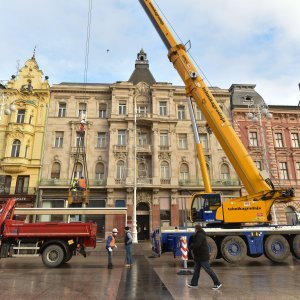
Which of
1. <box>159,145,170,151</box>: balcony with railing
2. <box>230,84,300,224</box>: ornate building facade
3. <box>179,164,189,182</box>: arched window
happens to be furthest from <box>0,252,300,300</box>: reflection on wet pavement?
<box>230,84,300,224</box>: ornate building facade

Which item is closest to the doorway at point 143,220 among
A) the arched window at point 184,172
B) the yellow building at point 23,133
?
the arched window at point 184,172

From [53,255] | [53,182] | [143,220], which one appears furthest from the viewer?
[53,182]

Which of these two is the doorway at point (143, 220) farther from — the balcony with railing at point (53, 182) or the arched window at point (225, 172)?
the arched window at point (225, 172)

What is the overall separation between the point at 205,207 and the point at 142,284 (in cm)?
615

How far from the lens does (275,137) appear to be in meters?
36.7

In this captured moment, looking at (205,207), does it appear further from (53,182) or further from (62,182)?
(53,182)

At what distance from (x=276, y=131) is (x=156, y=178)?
1782cm

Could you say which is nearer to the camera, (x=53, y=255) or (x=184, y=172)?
(x=53, y=255)

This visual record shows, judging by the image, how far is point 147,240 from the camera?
3147 centimetres

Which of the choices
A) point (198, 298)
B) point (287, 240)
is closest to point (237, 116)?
point (287, 240)

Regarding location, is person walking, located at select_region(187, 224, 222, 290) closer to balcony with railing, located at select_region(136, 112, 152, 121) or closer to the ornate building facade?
balcony with railing, located at select_region(136, 112, 152, 121)

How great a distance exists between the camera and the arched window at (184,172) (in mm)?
34438

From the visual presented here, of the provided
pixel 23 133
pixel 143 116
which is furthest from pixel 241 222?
pixel 23 133

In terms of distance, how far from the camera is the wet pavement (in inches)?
288
